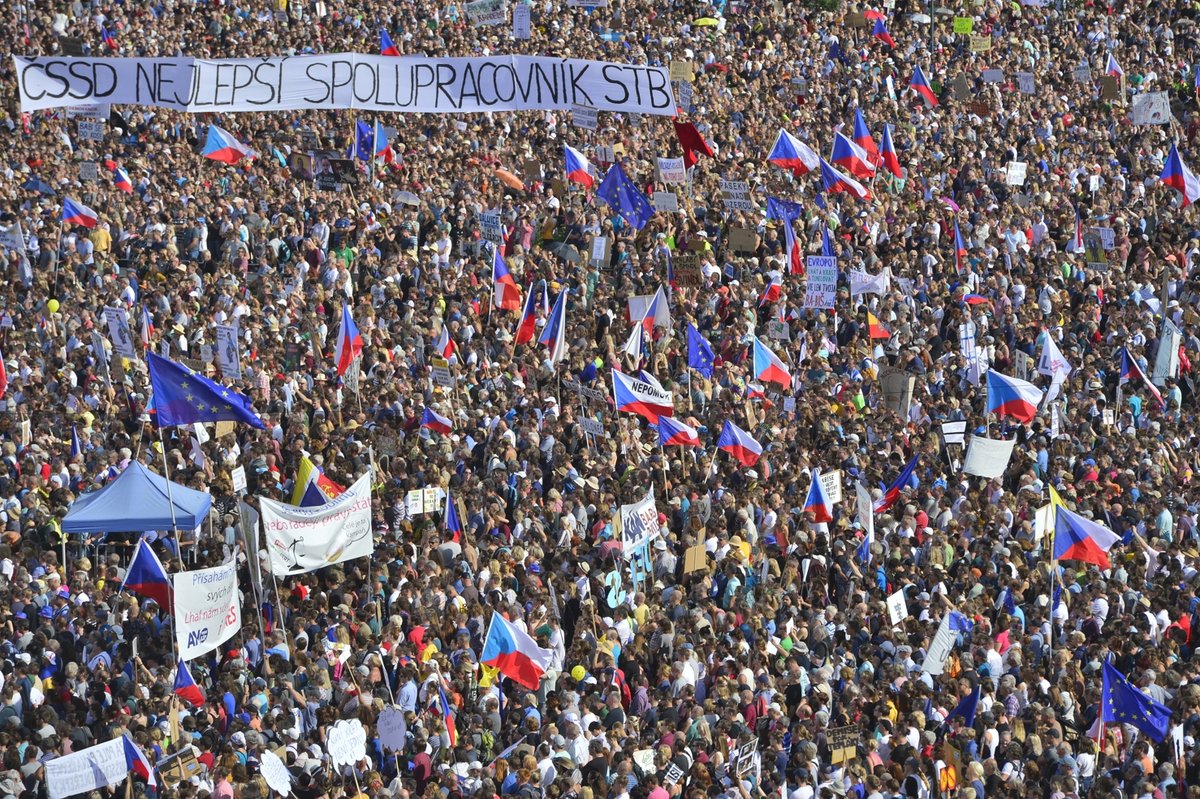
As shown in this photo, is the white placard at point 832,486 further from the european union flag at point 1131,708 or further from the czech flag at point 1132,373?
the czech flag at point 1132,373

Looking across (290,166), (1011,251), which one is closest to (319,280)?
(290,166)

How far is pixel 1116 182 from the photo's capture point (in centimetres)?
3216

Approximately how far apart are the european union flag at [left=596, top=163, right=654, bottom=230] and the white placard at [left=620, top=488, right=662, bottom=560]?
9.57 m

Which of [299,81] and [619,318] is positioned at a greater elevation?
A: [299,81]

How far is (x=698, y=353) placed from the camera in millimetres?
24203

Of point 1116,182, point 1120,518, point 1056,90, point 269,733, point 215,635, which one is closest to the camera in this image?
point 269,733

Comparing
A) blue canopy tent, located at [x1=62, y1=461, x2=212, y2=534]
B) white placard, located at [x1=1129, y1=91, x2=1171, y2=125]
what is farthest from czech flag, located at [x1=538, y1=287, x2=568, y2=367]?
white placard, located at [x1=1129, y1=91, x2=1171, y2=125]

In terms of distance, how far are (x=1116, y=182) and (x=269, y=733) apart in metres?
20.2

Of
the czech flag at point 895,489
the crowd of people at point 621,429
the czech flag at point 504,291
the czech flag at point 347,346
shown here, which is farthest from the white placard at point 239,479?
the czech flag at point 895,489

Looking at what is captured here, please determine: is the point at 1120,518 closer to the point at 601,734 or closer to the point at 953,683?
the point at 953,683

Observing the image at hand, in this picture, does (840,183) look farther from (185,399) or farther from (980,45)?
(185,399)

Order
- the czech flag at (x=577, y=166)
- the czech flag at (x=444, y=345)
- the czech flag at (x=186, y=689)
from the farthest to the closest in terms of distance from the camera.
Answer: the czech flag at (x=577, y=166) → the czech flag at (x=444, y=345) → the czech flag at (x=186, y=689)

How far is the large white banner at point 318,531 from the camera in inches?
704

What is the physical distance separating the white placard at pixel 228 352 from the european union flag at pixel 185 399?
10.5ft
